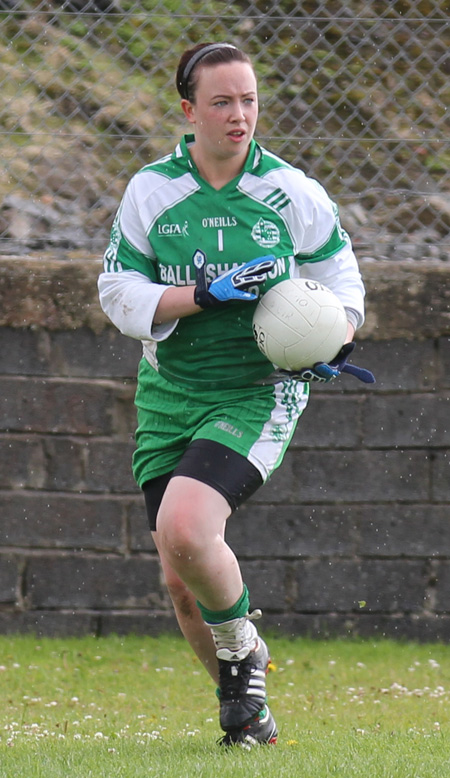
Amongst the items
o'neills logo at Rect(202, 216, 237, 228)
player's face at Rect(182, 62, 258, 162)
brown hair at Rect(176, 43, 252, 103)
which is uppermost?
brown hair at Rect(176, 43, 252, 103)

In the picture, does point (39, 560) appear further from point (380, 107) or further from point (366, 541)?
point (380, 107)

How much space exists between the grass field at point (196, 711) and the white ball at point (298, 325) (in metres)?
1.36

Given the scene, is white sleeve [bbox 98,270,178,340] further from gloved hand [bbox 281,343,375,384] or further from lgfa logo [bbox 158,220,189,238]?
gloved hand [bbox 281,343,375,384]

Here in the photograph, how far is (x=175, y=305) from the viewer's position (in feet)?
12.7

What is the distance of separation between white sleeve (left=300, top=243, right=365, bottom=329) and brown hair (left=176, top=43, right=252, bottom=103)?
Result: 757mm

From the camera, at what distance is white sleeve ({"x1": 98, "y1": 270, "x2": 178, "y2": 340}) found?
3.90m

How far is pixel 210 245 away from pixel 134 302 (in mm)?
342

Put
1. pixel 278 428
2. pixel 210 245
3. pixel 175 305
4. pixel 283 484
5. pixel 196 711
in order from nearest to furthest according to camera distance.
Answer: pixel 175 305 → pixel 210 245 → pixel 278 428 → pixel 196 711 → pixel 283 484

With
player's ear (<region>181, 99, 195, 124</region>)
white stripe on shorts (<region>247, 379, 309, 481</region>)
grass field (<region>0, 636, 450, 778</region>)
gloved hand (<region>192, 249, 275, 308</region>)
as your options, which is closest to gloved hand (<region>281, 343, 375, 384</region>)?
white stripe on shorts (<region>247, 379, 309, 481</region>)

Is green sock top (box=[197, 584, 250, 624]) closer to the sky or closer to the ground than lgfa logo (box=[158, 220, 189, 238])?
closer to the ground

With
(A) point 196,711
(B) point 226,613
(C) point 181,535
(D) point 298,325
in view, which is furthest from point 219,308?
(A) point 196,711

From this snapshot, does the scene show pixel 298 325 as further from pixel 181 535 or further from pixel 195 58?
pixel 195 58

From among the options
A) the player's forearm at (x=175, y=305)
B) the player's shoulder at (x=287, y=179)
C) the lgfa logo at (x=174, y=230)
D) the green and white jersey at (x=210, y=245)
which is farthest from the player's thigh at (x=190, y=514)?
the player's shoulder at (x=287, y=179)

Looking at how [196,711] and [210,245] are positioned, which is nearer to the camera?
[210,245]
